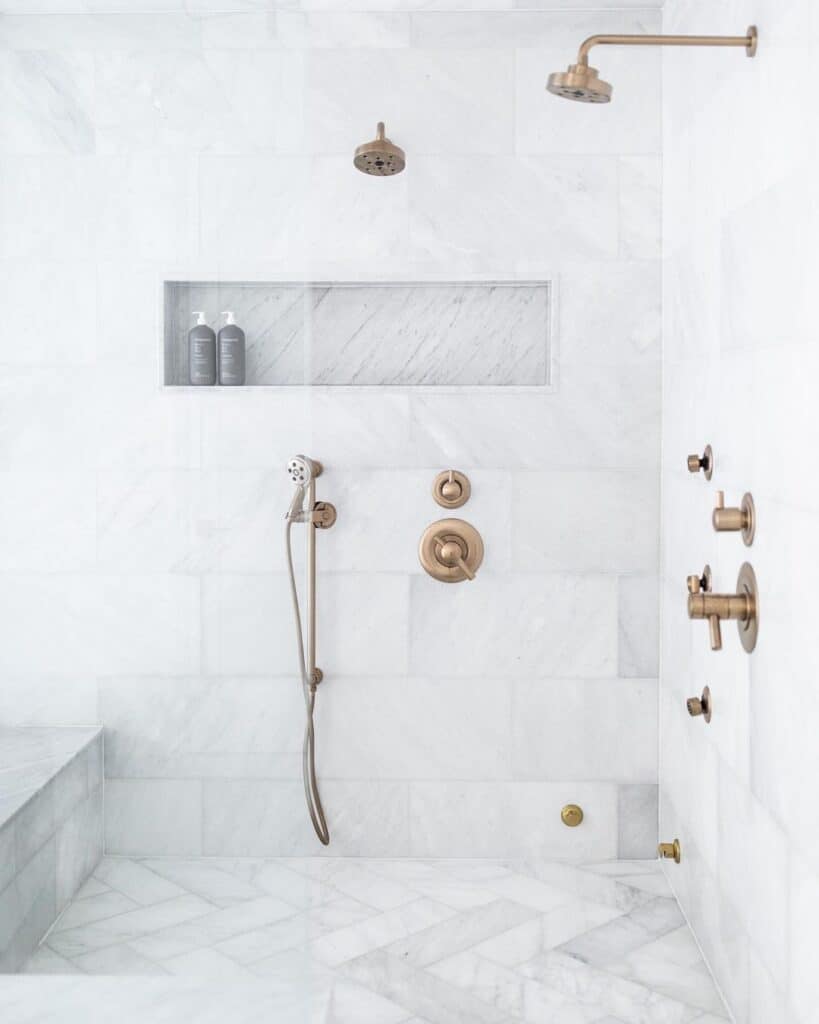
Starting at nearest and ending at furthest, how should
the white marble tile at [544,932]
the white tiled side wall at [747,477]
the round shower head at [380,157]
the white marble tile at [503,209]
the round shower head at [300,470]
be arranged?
the white tiled side wall at [747,477] → the round shower head at [300,470] → the round shower head at [380,157] → the white marble tile at [544,932] → the white marble tile at [503,209]

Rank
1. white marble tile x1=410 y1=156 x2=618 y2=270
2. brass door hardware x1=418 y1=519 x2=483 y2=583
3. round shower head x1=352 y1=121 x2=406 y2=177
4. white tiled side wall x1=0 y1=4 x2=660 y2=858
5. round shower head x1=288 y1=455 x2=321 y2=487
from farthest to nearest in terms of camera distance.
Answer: brass door hardware x1=418 y1=519 x2=483 y2=583
white marble tile x1=410 y1=156 x2=618 y2=270
round shower head x1=352 y1=121 x2=406 y2=177
round shower head x1=288 y1=455 x2=321 y2=487
white tiled side wall x1=0 y1=4 x2=660 y2=858

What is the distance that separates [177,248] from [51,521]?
1.56 ft

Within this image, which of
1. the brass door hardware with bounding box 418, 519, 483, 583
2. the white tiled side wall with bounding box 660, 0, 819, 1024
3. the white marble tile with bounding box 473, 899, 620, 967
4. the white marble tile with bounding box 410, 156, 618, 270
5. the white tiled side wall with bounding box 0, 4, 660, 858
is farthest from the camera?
the brass door hardware with bounding box 418, 519, 483, 583

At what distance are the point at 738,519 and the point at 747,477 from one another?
0.11m

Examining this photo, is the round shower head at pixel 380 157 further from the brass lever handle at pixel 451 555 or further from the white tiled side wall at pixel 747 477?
the brass lever handle at pixel 451 555

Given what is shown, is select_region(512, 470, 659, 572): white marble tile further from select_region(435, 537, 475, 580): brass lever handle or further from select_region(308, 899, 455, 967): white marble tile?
select_region(308, 899, 455, 967): white marble tile

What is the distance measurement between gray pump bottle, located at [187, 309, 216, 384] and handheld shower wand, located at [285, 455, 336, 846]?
203 mm

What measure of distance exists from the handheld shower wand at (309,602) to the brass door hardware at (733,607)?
64 centimetres

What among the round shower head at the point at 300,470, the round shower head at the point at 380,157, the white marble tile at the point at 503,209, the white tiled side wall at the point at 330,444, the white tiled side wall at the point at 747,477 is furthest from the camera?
the white marble tile at the point at 503,209

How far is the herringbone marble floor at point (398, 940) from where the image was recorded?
165 centimetres

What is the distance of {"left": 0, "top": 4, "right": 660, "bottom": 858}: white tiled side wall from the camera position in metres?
1.58

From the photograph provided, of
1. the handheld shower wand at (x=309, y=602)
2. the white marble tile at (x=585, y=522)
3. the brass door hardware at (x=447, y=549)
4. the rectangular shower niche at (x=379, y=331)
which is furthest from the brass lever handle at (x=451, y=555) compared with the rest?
the handheld shower wand at (x=309, y=602)

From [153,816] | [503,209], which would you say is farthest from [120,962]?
[503,209]

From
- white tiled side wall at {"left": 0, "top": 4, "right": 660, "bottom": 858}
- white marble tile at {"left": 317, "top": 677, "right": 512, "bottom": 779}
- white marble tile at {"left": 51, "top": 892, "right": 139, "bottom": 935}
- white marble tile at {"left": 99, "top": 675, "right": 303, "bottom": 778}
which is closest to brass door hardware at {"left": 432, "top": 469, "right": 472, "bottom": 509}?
white tiled side wall at {"left": 0, "top": 4, "right": 660, "bottom": 858}
